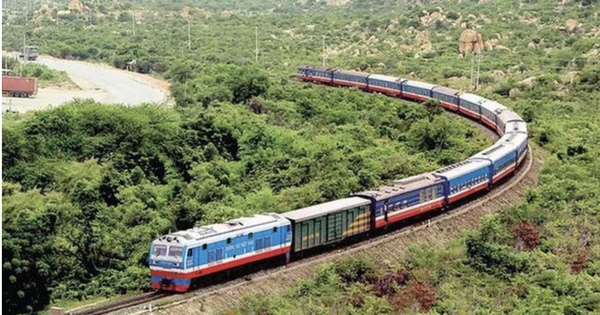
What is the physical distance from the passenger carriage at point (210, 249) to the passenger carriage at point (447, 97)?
4270cm

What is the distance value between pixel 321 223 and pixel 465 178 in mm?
12673

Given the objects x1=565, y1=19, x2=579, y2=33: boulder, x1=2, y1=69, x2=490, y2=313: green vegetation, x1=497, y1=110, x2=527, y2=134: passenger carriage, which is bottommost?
x1=2, y1=69, x2=490, y2=313: green vegetation

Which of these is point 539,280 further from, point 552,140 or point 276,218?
point 552,140

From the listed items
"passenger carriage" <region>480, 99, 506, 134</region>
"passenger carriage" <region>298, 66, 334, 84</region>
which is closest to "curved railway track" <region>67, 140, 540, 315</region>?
"passenger carriage" <region>480, 99, 506, 134</region>

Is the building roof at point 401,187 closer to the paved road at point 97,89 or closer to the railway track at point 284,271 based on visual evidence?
the railway track at point 284,271

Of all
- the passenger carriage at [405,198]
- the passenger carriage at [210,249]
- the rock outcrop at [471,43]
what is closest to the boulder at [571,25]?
the rock outcrop at [471,43]

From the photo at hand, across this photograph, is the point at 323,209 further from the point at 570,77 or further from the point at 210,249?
the point at 570,77

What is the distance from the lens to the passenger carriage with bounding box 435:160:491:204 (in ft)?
146

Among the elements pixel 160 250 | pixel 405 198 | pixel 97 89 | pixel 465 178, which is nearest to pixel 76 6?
pixel 97 89

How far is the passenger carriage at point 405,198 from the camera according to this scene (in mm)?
39469

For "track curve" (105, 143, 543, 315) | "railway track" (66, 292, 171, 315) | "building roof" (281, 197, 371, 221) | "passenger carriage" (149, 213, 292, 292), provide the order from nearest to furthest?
"railway track" (66, 292, 171, 315) → "track curve" (105, 143, 543, 315) → "passenger carriage" (149, 213, 292, 292) → "building roof" (281, 197, 371, 221)

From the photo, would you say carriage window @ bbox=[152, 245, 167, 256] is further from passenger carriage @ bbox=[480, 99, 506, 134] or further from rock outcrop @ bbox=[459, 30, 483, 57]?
rock outcrop @ bbox=[459, 30, 483, 57]

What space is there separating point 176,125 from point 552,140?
28844mm

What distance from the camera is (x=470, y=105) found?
70.9m
